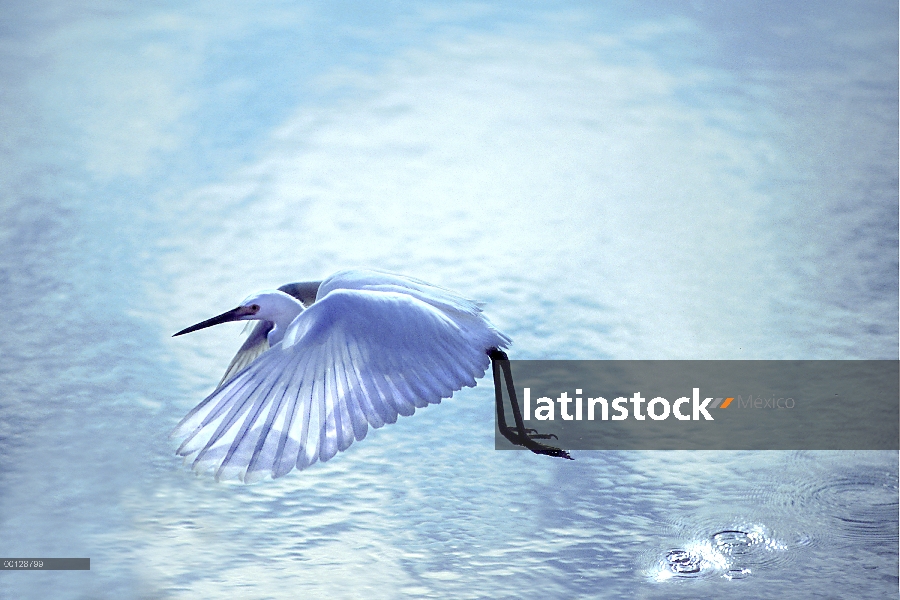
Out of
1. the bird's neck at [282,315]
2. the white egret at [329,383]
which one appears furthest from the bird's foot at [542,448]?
the bird's neck at [282,315]

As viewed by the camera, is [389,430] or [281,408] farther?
[389,430]

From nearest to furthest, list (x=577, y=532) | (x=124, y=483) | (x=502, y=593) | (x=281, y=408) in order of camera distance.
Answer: (x=281, y=408) < (x=502, y=593) < (x=577, y=532) < (x=124, y=483)

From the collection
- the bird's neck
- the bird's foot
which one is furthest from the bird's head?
the bird's foot

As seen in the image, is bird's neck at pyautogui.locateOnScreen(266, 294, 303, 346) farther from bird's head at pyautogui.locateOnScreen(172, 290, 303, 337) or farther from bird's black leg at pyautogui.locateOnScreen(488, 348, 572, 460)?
bird's black leg at pyautogui.locateOnScreen(488, 348, 572, 460)

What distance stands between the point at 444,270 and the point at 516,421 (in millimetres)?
660

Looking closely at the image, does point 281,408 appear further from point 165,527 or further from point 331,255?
point 331,255

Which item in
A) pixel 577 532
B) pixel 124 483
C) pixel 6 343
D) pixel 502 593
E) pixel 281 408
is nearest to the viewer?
pixel 281 408

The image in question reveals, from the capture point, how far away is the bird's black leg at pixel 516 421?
1.80 metres

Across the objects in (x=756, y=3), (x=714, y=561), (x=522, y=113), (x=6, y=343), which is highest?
(x=756, y=3)

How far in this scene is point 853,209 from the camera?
2617mm

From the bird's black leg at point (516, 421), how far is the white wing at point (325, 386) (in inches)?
5.3

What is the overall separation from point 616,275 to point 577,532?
812mm

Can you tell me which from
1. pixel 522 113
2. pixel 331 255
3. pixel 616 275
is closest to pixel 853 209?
pixel 616 275

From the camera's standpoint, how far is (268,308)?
177cm
